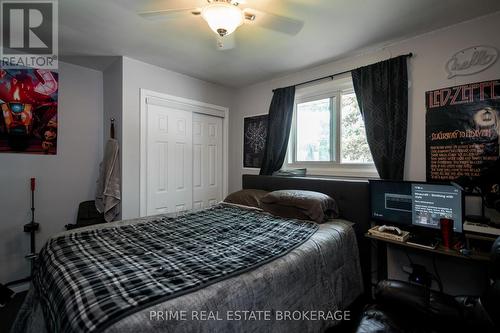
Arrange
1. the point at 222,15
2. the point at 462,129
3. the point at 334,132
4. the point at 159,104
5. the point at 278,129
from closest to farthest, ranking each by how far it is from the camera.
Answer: the point at 222,15 → the point at 462,129 → the point at 334,132 → the point at 159,104 → the point at 278,129

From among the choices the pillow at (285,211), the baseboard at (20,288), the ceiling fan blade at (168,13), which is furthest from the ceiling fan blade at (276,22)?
the baseboard at (20,288)

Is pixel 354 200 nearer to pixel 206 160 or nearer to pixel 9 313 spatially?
pixel 206 160

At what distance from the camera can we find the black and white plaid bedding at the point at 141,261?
2.92 ft

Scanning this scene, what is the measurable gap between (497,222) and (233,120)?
10.7ft

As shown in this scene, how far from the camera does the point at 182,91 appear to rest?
10.6 ft

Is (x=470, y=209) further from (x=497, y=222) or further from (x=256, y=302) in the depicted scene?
(x=256, y=302)

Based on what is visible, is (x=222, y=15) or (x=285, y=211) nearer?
(x=222, y=15)

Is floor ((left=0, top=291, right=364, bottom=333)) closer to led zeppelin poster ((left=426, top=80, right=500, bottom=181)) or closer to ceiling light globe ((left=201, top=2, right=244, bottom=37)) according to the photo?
led zeppelin poster ((left=426, top=80, right=500, bottom=181))

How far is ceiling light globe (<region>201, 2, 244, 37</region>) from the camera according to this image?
1.49 metres

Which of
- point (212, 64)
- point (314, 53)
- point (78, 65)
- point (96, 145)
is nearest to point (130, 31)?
point (212, 64)

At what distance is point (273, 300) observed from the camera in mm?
1228

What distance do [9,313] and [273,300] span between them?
248cm

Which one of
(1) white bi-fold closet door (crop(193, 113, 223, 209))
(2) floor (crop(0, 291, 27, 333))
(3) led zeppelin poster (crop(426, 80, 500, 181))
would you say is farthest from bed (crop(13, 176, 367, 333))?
(1) white bi-fold closet door (crop(193, 113, 223, 209))

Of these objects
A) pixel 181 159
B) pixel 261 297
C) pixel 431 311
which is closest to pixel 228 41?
pixel 181 159
